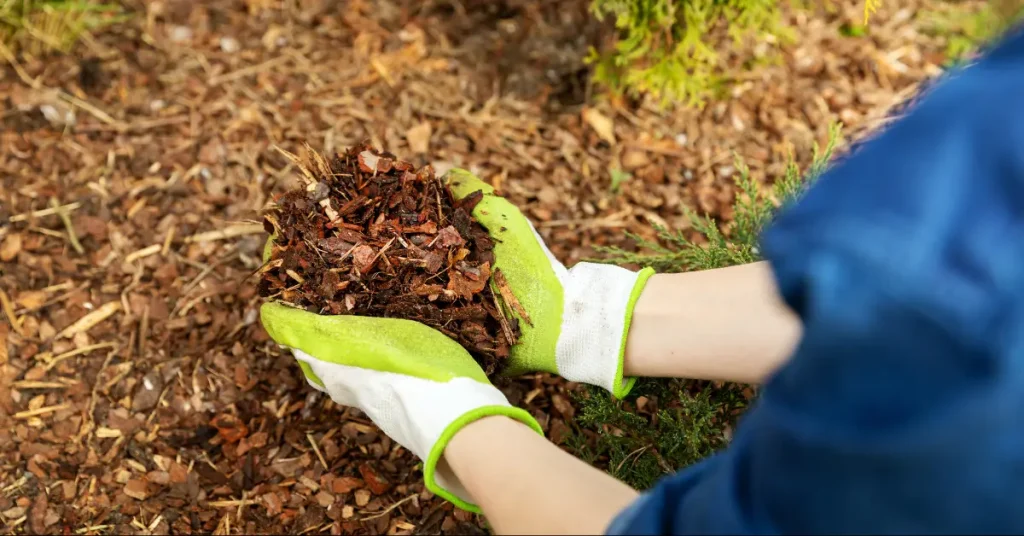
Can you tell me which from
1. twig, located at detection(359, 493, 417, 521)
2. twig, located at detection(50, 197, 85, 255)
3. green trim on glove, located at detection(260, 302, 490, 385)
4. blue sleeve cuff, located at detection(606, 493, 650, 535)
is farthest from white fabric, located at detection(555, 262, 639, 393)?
twig, located at detection(50, 197, 85, 255)

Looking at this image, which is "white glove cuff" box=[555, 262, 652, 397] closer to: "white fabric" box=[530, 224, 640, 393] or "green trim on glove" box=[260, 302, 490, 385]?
"white fabric" box=[530, 224, 640, 393]

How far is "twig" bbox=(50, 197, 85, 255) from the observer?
2.80m

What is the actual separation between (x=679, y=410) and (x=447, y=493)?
0.81 metres

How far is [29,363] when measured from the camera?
2562mm

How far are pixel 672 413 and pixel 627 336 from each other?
35cm

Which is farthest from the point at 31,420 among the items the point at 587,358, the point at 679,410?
the point at 679,410

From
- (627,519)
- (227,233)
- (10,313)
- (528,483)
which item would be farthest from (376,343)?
(10,313)

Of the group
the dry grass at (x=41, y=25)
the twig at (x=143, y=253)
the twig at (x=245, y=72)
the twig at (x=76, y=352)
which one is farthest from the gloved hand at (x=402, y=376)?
the dry grass at (x=41, y=25)

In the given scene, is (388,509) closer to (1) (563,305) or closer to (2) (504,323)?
(2) (504,323)

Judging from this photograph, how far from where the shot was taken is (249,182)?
9.95ft

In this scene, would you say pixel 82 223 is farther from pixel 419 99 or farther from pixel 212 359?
pixel 419 99

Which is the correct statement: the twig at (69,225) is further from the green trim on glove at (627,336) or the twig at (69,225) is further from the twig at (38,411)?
the green trim on glove at (627,336)

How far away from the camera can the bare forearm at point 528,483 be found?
4.78ft

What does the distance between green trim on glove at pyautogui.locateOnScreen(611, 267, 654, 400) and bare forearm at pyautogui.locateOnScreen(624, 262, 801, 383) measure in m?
0.02
